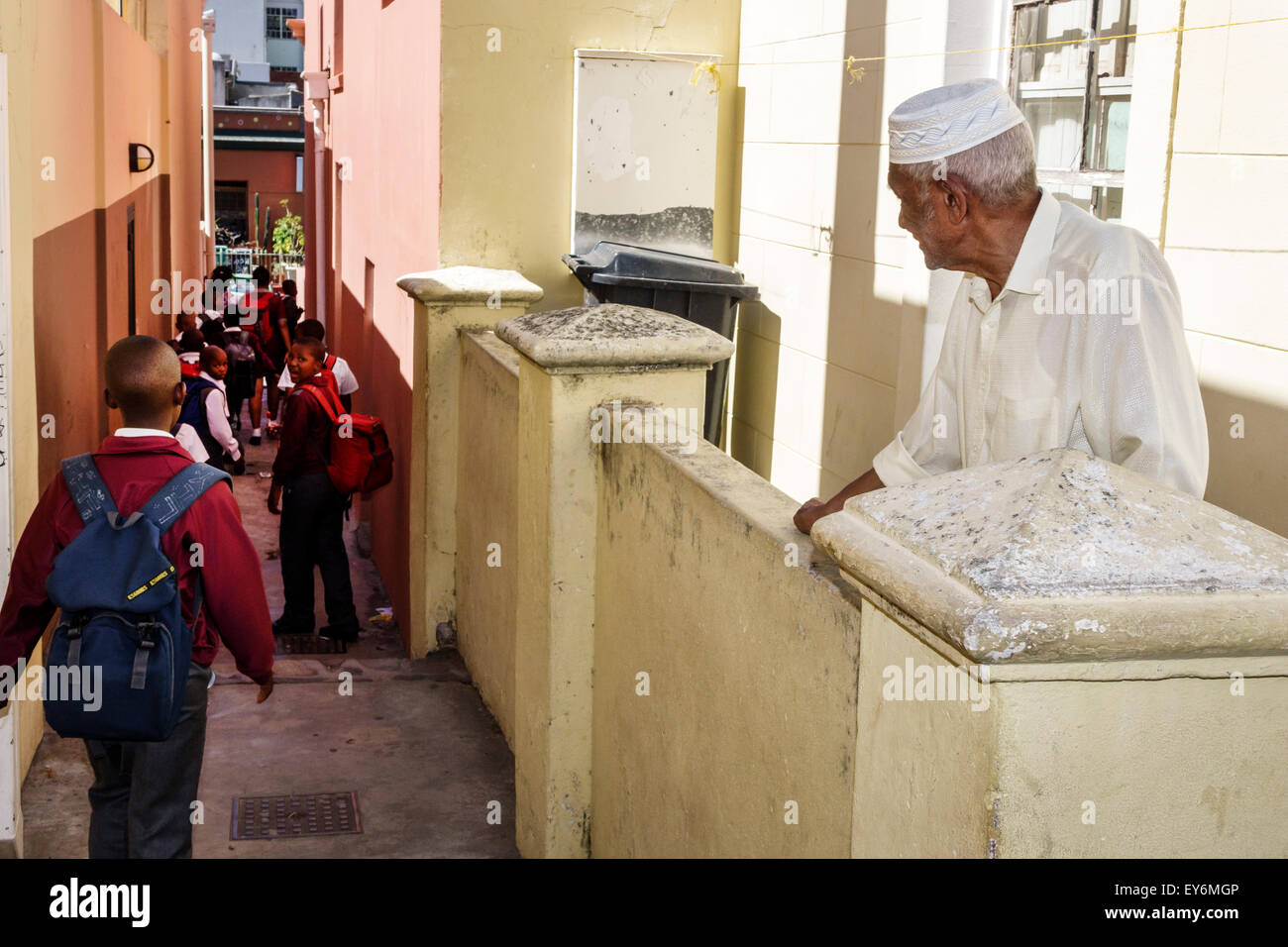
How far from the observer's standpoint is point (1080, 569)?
6.54 ft

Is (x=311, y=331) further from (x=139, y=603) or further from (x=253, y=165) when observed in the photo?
(x=253, y=165)

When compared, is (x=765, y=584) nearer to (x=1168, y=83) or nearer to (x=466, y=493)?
(x=1168, y=83)

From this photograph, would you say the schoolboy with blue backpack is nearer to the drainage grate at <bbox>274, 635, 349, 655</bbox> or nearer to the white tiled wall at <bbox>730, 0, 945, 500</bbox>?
the white tiled wall at <bbox>730, 0, 945, 500</bbox>

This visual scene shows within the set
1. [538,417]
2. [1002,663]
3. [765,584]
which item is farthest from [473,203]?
[1002,663]

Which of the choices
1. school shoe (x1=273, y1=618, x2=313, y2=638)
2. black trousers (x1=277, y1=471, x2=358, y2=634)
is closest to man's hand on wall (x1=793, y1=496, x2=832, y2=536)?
black trousers (x1=277, y1=471, x2=358, y2=634)

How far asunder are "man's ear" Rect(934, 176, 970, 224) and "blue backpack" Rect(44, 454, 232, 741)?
2.23m

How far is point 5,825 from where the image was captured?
5.11m

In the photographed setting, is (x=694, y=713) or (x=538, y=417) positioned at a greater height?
(x=538, y=417)

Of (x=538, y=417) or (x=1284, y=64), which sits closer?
(x=1284, y=64)

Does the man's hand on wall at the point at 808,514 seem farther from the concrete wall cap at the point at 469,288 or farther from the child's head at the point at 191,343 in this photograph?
the child's head at the point at 191,343

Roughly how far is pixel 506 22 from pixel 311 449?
2834 mm

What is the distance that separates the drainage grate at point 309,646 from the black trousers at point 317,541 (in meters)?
0.12

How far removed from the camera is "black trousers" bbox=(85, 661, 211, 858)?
4.06 meters

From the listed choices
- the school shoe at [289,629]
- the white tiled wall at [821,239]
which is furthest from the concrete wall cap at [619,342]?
the school shoe at [289,629]
